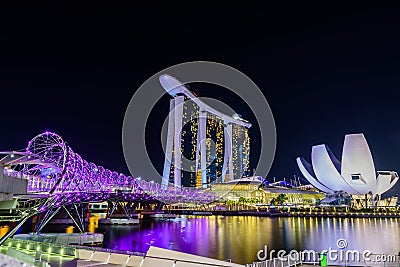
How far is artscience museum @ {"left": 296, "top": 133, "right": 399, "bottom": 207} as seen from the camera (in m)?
57.2

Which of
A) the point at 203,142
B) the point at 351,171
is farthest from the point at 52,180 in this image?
the point at 203,142

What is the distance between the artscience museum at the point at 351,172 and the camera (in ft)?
188

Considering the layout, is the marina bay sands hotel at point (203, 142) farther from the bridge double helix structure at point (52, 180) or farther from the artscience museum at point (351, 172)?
the bridge double helix structure at point (52, 180)

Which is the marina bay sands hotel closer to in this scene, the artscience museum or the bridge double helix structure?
the artscience museum

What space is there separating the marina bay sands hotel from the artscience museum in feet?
99.8

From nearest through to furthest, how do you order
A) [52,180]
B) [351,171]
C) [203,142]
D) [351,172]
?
[52,180] → [351,171] → [351,172] → [203,142]

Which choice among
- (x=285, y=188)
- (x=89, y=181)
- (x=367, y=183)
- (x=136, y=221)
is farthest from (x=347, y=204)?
(x=89, y=181)

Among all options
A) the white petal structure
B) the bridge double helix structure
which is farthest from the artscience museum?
the bridge double helix structure

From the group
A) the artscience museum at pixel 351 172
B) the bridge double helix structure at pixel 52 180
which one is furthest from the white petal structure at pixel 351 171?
the bridge double helix structure at pixel 52 180

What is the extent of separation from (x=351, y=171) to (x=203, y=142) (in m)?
42.1

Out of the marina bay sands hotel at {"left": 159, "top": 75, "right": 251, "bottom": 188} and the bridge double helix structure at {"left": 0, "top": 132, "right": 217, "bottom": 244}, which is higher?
the marina bay sands hotel at {"left": 159, "top": 75, "right": 251, "bottom": 188}

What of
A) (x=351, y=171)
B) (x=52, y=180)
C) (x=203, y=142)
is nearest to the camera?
(x=52, y=180)

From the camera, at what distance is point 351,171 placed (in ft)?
194

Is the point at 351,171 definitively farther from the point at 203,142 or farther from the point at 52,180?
the point at 52,180
